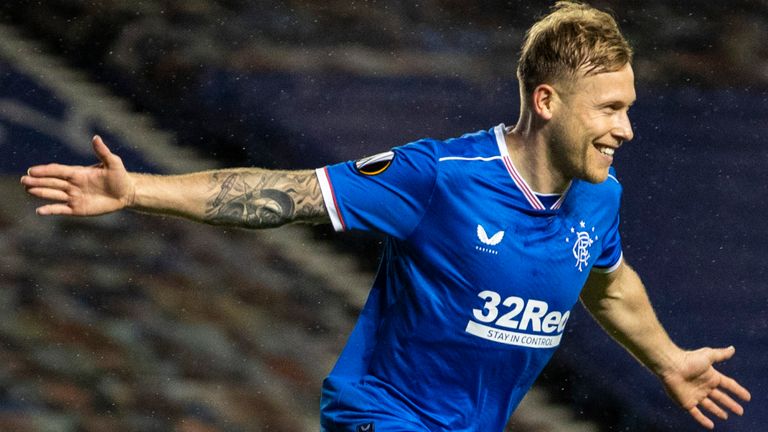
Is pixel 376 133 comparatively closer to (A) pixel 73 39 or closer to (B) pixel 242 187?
(A) pixel 73 39

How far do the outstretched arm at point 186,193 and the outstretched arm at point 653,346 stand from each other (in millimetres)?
754

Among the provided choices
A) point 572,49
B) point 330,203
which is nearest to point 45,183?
point 330,203

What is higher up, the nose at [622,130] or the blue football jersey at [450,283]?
the nose at [622,130]

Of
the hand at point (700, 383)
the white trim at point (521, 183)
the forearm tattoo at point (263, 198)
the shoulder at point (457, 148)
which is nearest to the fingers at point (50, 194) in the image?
the forearm tattoo at point (263, 198)

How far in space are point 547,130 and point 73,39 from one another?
268cm

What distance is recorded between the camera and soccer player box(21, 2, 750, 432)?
7.62ft

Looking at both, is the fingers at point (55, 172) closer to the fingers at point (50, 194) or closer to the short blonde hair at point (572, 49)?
the fingers at point (50, 194)

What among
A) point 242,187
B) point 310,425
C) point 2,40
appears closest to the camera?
point 242,187

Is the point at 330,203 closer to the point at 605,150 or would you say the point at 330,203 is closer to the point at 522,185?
the point at 522,185

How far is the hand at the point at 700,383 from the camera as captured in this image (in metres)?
2.83

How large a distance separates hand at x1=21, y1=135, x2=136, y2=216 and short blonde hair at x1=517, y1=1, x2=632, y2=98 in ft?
2.58

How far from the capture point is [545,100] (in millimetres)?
2406

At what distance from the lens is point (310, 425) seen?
4332 mm

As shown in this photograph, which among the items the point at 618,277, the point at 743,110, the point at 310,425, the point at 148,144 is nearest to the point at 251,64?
the point at 148,144
